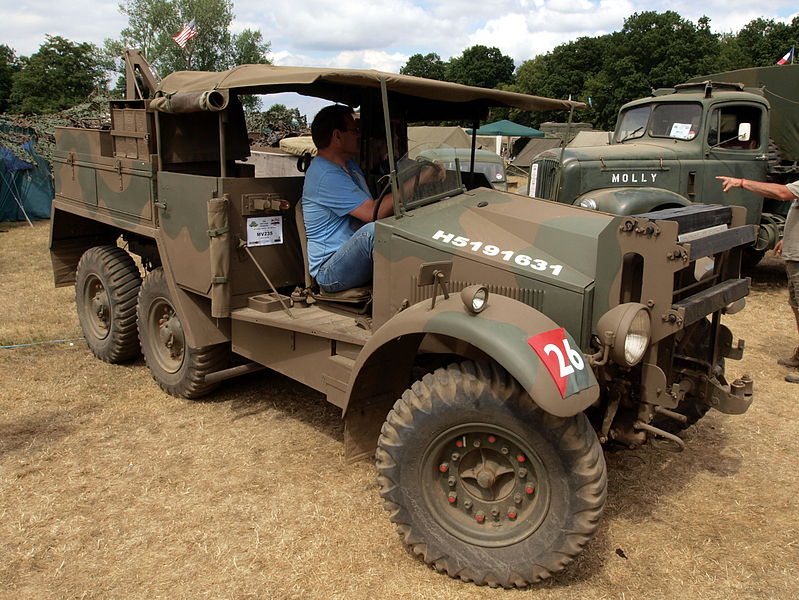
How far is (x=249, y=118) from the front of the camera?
1767 centimetres

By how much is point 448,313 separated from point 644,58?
158ft

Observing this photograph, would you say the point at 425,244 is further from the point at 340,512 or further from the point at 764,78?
the point at 764,78

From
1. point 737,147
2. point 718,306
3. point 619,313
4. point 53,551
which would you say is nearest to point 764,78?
point 737,147

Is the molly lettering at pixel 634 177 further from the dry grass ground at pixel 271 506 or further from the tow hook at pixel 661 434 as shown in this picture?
the tow hook at pixel 661 434

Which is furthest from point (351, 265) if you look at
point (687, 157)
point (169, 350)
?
point (687, 157)

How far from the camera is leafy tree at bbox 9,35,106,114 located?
40719 millimetres

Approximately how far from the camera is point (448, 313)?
3082 mm

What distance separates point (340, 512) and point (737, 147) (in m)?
7.69

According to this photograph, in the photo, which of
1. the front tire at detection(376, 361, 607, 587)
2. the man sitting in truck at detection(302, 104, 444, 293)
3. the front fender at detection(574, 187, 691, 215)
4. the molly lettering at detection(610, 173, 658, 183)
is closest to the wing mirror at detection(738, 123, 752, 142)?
the molly lettering at detection(610, 173, 658, 183)

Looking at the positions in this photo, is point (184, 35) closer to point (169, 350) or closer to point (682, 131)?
point (169, 350)

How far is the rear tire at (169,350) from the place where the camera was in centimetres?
507

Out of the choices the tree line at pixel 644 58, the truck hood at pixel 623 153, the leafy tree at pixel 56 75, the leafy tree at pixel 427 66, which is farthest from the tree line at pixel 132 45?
the truck hood at pixel 623 153

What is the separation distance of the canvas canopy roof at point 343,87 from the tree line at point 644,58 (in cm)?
3580

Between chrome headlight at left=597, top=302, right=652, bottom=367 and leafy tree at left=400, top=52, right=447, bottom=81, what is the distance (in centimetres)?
7380
